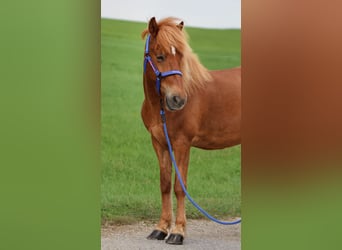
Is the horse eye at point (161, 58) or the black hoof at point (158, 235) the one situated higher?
the horse eye at point (161, 58)

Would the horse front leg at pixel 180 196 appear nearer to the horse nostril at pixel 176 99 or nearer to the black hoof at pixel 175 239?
the black hoof at pixel 175 239

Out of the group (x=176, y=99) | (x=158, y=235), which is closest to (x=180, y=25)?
(x=176, y=99)

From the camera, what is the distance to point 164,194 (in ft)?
15.0

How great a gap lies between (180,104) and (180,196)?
719 millimetres

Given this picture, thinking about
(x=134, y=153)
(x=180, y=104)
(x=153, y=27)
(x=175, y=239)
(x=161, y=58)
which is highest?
(x=153, y=27)

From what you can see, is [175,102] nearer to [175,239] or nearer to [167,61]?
[167,61]

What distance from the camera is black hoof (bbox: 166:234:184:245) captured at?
449 centimetres

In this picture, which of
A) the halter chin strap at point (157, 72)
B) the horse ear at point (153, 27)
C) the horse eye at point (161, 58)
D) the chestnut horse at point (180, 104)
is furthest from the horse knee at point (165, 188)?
the horse ear at point (153, 27)

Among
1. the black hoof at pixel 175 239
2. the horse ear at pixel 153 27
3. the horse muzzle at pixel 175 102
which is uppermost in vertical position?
the horse ear at pixel 153 27

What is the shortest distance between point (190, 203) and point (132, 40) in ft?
4.49

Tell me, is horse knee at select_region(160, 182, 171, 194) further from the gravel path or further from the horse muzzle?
the horse muzzle

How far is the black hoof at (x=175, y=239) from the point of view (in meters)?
4.49

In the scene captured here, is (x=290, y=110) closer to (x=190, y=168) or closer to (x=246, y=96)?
(x=246, y=96)

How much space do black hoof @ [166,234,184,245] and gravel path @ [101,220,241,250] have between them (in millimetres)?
29
